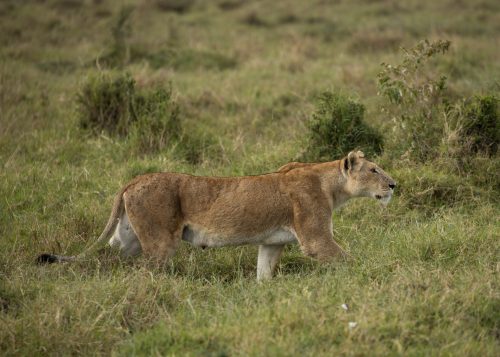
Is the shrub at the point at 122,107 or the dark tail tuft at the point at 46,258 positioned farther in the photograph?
the shrub at the point at 122,107

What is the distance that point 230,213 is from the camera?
6.51 meters

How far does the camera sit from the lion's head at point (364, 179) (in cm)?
685

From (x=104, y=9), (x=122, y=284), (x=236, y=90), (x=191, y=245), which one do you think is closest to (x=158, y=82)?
(x=236, y=90)

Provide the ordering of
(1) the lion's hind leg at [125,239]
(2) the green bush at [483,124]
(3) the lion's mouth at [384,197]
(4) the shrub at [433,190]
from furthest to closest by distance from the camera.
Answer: (2) the green bush at [483,124] → (4) the shrub at [433,190] → (3) the lion's mouth at [384,197] → (1) the lion's hind leg at [125,239]

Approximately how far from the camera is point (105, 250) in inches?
263

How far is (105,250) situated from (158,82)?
17.5 ft

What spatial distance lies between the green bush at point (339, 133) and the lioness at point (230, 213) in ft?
7.69

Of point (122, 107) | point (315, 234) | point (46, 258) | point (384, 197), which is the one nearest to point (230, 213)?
point (315, 234)

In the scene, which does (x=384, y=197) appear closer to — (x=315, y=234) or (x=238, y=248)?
(x=315, y=234)

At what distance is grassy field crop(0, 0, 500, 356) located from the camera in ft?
16.6

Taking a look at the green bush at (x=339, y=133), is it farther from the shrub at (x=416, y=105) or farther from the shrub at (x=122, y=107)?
the shrub at (x=122, y=107)

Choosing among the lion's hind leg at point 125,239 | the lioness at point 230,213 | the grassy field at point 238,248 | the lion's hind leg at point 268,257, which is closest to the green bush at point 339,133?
the grassy field at point 238,248

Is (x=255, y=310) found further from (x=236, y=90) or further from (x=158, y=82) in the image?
(x=236, y=90)

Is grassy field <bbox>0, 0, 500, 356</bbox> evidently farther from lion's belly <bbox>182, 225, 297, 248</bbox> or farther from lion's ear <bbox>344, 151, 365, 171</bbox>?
lion's ear <bbox>344, 151, 365, 171</bbox>
